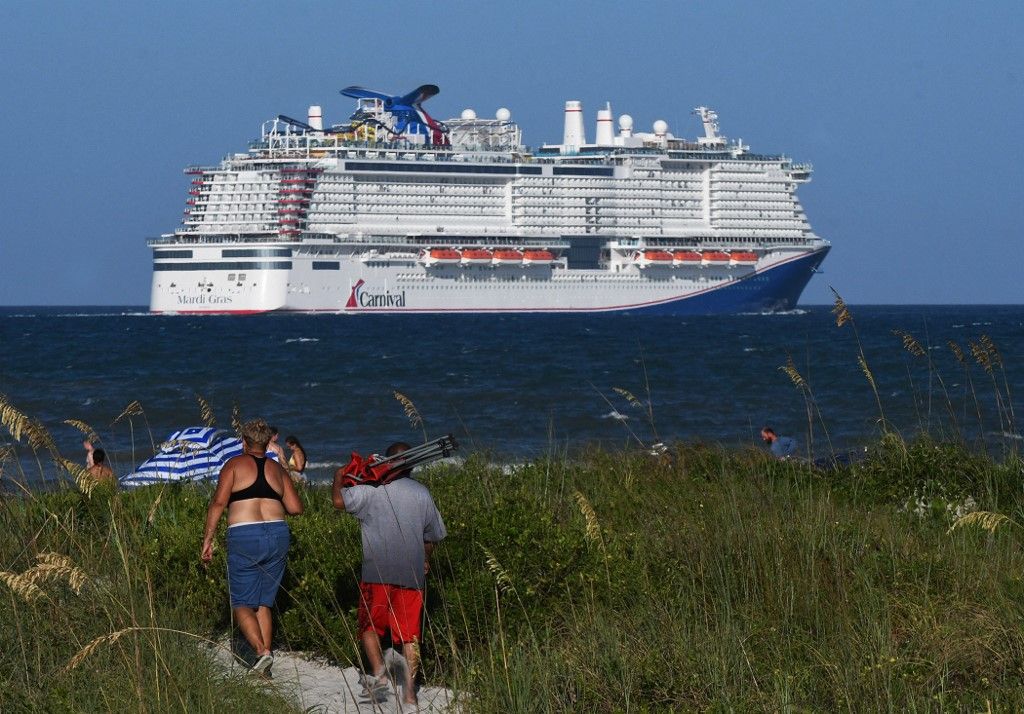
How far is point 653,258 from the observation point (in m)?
78.0

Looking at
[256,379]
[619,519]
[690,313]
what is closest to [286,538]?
→ [619,519]

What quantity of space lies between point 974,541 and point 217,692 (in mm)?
3618

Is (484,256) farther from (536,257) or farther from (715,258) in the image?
(715,258)

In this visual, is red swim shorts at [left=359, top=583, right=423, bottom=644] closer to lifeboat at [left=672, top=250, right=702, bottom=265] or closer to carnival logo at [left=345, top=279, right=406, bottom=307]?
carnival logo at [left=345, top=279, right=406, bottom=307]

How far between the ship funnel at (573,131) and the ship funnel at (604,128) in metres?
0.95

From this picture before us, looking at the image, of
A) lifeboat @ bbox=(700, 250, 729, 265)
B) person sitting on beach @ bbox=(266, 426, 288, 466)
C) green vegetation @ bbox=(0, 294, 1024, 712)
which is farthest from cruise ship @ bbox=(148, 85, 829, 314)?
green vegetation @ bbox=(0, 294, 1024, 712)

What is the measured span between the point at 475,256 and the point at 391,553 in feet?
225

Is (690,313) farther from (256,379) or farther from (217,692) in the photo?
(217,692)

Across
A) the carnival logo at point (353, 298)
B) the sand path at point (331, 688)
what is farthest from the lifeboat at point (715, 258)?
the sand path at point (331, 688)

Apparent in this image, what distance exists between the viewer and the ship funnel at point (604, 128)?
83.6 meters

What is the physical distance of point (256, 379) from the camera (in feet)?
104

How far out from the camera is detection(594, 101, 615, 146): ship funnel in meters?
83.6

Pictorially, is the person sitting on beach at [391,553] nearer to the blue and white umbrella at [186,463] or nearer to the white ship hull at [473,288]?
the blue and white umbrella at [186,463]

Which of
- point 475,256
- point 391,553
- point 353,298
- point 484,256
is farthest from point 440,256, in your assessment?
point 391,553
